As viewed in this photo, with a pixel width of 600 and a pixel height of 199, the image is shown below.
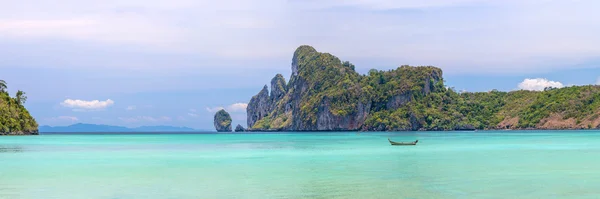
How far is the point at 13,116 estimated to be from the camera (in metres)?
104

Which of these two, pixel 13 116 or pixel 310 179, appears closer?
pixel 310 179

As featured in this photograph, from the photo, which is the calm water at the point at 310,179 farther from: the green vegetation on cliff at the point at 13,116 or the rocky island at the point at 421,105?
the rocky island at the point at 421,105

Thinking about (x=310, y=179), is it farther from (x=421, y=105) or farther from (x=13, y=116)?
(x=421, y=105)

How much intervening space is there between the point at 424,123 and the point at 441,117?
5149mm

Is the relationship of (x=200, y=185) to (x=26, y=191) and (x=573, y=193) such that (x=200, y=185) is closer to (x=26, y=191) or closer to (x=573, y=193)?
(x=26, y=191)

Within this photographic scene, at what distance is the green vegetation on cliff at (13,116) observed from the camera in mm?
100625

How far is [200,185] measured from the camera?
946 inches

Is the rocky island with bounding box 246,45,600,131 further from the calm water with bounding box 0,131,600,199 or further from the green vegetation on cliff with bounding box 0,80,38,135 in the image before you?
the calm water with bounding box 0,131,600,199

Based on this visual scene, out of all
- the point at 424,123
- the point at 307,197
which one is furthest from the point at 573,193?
the point at 424,123

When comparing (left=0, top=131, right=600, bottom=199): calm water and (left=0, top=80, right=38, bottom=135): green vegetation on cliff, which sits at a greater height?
(left=0, top=80, right=38, bottom=135): green vegetation on cliff

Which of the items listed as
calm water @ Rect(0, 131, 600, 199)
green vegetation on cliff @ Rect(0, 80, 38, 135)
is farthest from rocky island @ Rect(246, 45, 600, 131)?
calm water @ Rect(0, 131, 600, 199)

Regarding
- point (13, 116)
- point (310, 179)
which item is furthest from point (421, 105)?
point (310, 179)

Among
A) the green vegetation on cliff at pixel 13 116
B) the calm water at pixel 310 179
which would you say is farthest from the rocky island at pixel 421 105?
the calm water at pixel 310 179

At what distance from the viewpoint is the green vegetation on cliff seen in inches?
3962
